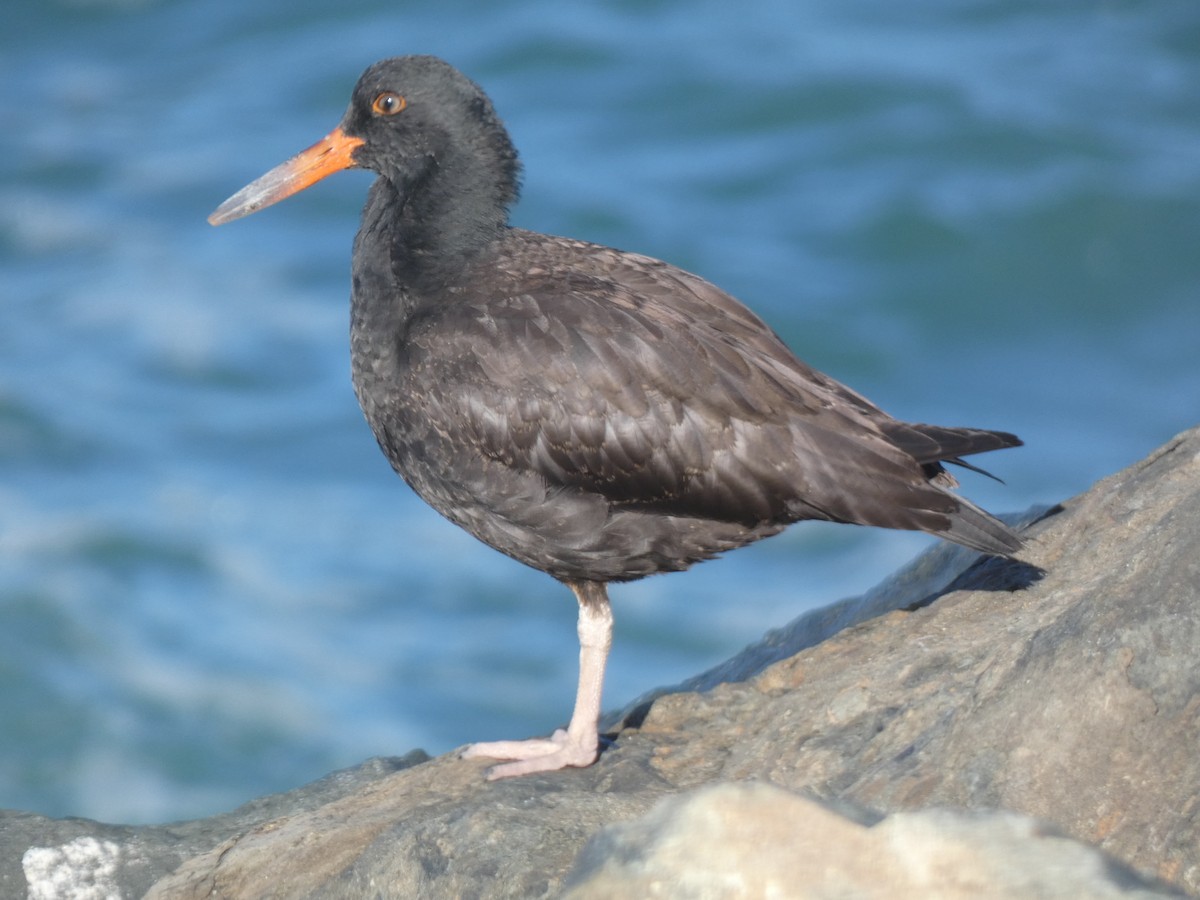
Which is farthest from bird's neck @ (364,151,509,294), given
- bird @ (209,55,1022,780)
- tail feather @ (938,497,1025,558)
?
tail feather @ (938,497,1025,558)

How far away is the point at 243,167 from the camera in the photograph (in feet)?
45.1

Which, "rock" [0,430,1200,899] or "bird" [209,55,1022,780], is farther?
"bird" [209,55,1022,780]

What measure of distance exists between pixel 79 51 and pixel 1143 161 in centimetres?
967

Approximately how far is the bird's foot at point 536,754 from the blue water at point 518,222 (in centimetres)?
458

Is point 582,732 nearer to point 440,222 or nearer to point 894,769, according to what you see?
point 894,769

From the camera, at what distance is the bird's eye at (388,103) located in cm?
613

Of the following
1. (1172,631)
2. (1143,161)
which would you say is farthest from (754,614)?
(1172,631)

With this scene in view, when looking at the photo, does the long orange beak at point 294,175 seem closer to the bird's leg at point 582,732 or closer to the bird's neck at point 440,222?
the bird's neck at point 440,222

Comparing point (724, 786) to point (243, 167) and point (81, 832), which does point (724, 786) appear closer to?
point (81, 832)

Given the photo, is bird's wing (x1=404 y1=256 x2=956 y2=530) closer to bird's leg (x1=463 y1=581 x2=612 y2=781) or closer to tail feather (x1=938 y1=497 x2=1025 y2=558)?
tail feather (x1=938 y1=497 x2=1025 y2=558)

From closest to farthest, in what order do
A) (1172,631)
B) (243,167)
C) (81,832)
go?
(1172,631)
(81,832)
(243,167)

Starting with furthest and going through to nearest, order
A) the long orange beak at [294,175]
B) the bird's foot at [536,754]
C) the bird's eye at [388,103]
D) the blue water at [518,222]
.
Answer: the blue water at [518,222], the long orange beak at [294,175], the bird's eye at [388,103], the bird's foot at [536,754]

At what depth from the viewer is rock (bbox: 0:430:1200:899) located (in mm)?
2938

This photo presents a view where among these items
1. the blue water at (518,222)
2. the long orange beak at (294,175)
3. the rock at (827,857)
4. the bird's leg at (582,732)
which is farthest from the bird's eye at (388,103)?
the blue water at (518,222)
